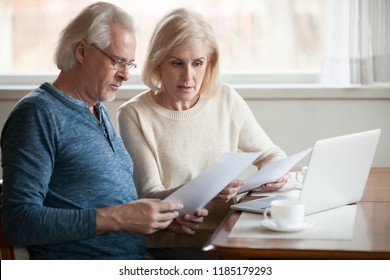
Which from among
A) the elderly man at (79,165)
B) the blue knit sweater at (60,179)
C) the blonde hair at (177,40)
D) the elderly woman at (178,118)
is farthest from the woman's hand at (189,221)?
the blonde hair at (177,40)

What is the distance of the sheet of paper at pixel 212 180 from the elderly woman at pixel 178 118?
13.4 inches

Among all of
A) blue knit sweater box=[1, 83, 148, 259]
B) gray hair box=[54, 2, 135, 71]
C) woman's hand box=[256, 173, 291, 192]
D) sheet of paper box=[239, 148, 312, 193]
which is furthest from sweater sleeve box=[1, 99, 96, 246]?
woman's hand box=[256, 173, 291, 192]

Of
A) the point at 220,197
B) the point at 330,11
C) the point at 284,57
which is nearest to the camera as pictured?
the point at 220,197

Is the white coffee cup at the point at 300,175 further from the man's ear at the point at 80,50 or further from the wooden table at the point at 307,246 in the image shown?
the man's ear at the point at 80,50

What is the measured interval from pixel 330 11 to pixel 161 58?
124 centimetres

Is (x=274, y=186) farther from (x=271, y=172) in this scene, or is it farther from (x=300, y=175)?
(x=300, y=175)

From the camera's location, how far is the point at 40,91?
1836mm

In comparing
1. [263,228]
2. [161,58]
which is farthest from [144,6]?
[263,228]

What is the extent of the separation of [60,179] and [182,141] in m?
0.69

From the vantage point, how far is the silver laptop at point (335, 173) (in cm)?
180

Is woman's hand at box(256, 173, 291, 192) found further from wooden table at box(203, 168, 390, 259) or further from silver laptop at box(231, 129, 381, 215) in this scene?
wooden table at box(203, 168, 390, 259)

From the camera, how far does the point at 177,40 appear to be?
2.33 meters

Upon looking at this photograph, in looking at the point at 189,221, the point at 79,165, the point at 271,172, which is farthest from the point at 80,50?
the point at 271,172
